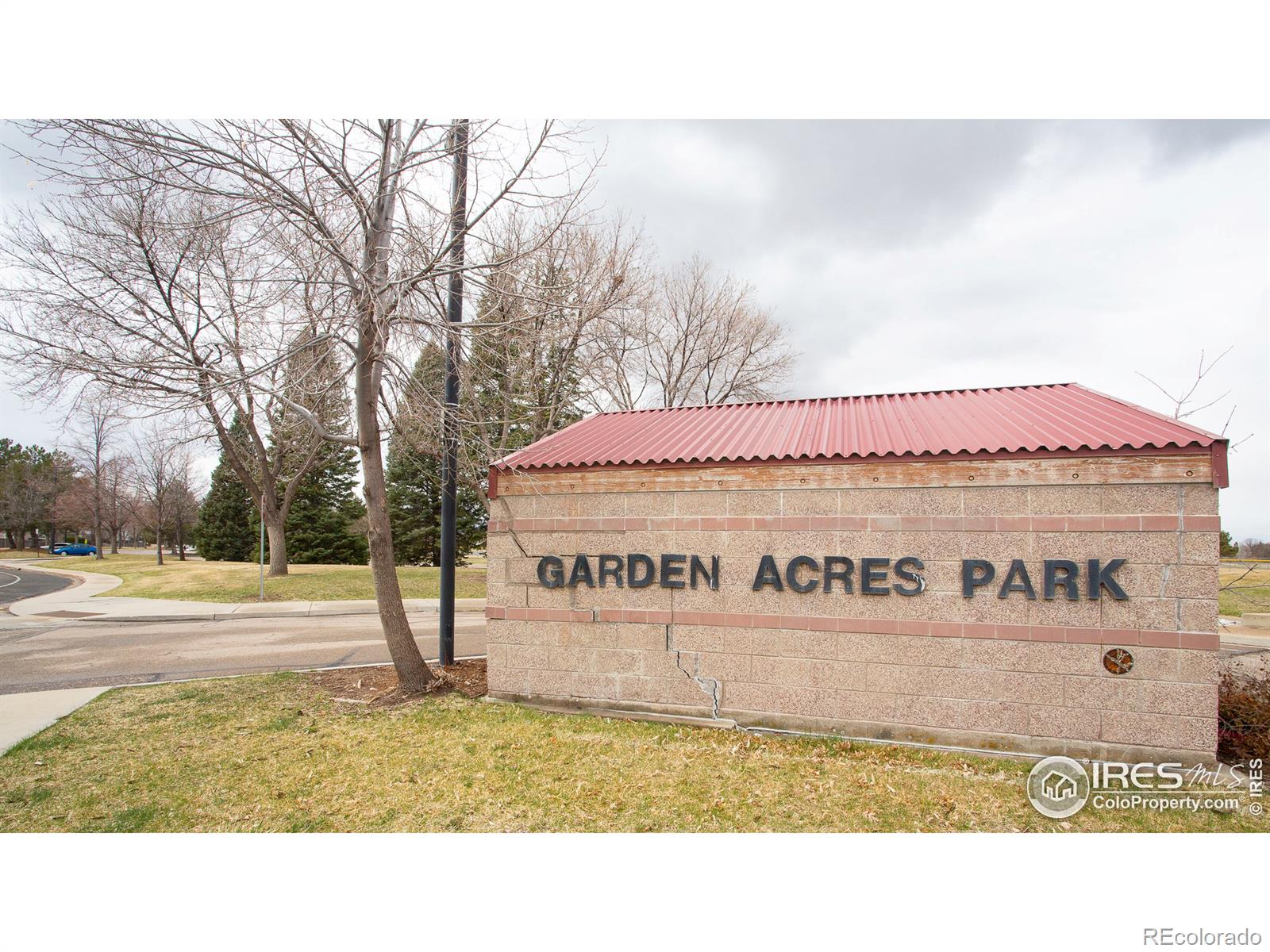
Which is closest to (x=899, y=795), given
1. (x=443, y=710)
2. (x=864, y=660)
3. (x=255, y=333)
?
(x=864, y=660)

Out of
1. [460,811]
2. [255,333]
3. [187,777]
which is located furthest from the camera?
[255,333]

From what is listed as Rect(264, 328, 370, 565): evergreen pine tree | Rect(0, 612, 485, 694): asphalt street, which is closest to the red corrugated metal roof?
Rect(0, 612, 485, 694): asphalt street

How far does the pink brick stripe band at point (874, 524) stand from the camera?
18.6 feet

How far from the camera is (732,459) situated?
681 cm

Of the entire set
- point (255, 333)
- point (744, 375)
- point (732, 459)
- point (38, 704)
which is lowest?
point (38, 704)

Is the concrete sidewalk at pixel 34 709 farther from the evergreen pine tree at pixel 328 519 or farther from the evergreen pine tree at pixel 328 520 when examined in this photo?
the evergreen pine tree at pixel 328 520

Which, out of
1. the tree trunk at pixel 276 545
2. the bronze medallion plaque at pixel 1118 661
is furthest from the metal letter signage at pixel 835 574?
the tree trunk at pixel 276 545

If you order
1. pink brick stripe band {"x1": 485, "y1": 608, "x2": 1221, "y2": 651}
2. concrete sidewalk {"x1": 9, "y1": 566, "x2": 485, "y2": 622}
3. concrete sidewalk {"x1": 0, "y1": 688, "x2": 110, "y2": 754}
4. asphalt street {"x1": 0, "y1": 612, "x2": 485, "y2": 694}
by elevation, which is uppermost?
pink brick stripe band {"x1": 485, "y1": 608, "x2": 1221, "y2": 651}

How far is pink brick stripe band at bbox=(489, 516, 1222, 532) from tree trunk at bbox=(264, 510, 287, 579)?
60.8 ft

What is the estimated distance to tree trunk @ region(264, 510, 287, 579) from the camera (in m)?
22.2

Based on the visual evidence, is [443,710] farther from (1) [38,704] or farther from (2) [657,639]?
(1) [38,704]

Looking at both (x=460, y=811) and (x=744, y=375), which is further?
(x=744, y=375)

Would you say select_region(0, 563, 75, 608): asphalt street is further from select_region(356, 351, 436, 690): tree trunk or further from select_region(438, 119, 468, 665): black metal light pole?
select_region(356, 351, 436, 690): tree trunk

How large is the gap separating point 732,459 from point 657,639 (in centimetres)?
229
